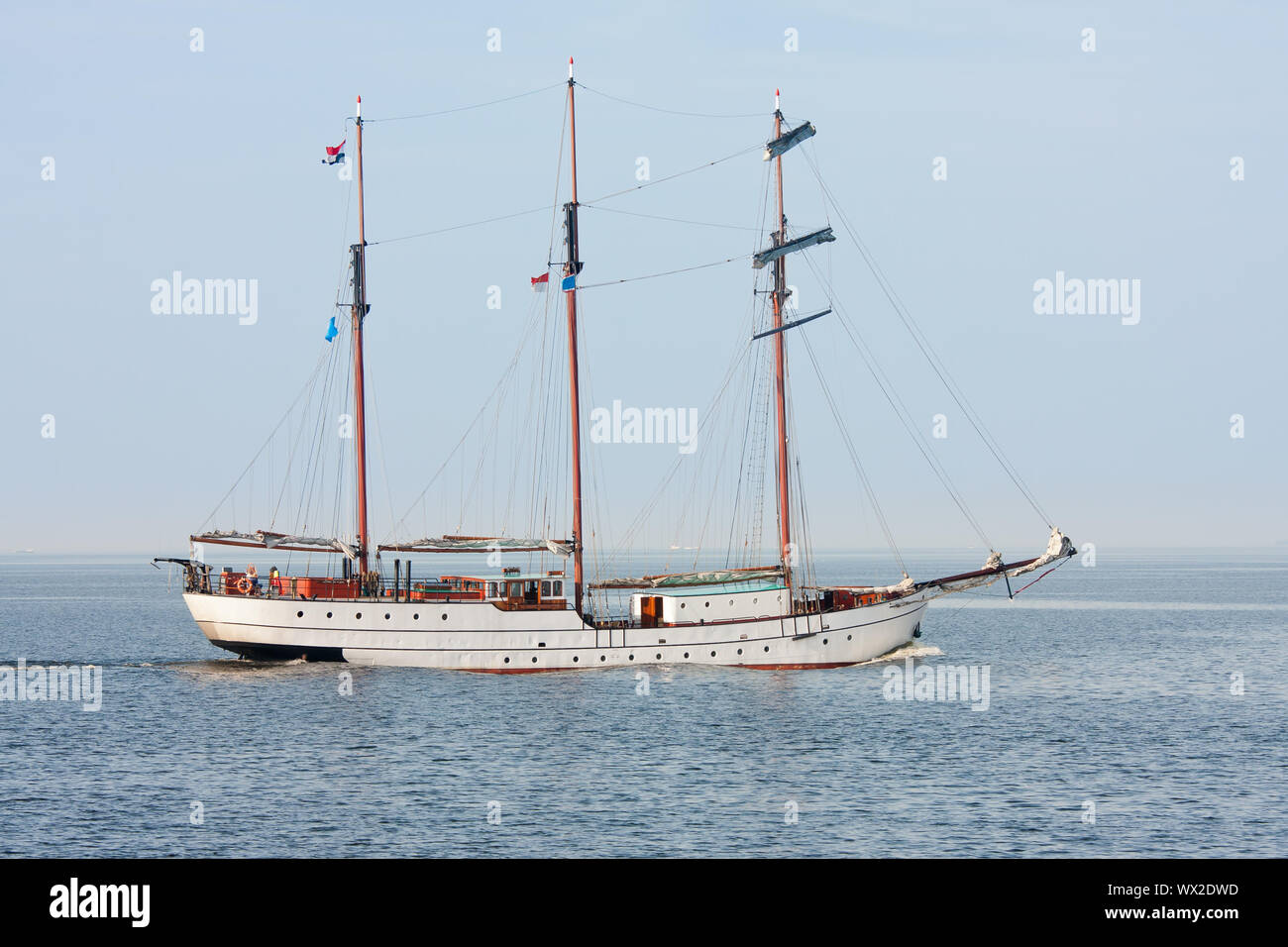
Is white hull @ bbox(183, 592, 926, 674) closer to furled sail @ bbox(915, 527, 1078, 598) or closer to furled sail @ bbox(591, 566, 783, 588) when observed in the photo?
furled sail @ bbox(591, 566, 783, 588)

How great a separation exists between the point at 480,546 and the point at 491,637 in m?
5.95

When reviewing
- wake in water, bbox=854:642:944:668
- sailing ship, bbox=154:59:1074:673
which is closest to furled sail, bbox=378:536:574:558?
sailing ship, bbox=154:59:1074:673

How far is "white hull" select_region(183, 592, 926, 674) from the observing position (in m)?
60.9

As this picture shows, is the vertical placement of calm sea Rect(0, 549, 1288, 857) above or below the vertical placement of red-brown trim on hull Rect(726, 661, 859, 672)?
below

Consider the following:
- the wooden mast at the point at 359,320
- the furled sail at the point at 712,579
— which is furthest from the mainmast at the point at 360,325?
the furled sail at the point at 712,579

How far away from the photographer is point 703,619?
6184 cm

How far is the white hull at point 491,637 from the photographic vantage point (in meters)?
60.9

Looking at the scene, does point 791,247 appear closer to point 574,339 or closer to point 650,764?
point 574,339

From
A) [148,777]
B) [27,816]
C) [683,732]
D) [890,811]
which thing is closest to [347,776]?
[148,777]

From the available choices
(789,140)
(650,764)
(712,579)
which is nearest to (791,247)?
(789,140)

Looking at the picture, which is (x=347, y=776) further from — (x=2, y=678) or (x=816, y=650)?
(x=2, y=678)

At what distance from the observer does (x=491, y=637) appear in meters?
61.1

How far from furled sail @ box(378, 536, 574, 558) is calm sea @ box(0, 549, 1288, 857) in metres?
6.46

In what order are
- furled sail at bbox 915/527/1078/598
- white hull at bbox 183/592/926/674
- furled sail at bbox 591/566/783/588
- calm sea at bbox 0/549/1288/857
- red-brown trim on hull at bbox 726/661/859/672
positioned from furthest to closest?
furled sail at bbox 915/527/1078/598, furled sail at bbox 591/566/783/588, red-brown trim on hull at bbox 726/661/859/672, white hull at bbox 183/592/926/674, calm sea at bbox 0/549/1288/857
